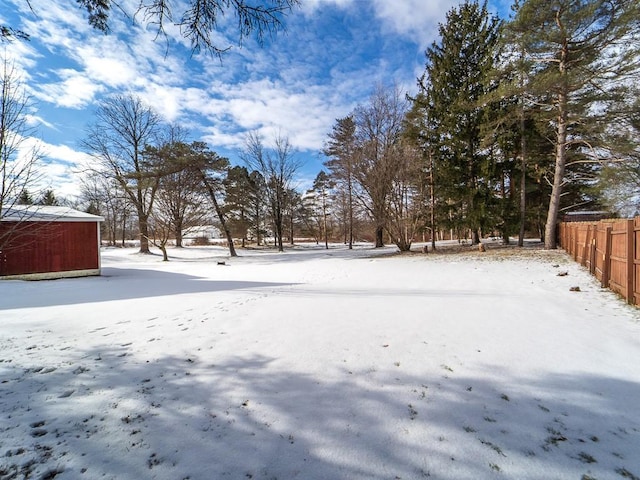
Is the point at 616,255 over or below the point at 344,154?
below

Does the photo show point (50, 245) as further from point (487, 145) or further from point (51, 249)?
point (487, 145)

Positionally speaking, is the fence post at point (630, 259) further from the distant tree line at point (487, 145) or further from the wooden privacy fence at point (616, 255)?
the distant tree line at point (487, 145)

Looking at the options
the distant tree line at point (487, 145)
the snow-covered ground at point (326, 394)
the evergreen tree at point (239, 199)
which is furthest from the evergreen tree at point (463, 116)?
the evergreen tree at point (239, 199)

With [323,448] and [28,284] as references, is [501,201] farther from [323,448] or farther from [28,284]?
[28,284]

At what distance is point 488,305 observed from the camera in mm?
4938

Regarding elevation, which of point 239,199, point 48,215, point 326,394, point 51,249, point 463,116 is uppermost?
point 463,116

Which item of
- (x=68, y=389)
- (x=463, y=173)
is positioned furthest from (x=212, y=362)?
(x=463, y=173)

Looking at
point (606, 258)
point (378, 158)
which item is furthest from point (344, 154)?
point (606, 258)

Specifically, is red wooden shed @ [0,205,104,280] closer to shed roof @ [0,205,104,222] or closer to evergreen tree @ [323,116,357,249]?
shed roof @ [0,205,104,222]

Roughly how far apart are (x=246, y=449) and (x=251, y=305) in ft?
12.7

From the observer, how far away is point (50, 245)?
35.1 feet

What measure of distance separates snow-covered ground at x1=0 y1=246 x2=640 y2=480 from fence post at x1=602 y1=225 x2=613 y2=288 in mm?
1618

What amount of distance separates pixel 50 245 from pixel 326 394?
1357 centimetres

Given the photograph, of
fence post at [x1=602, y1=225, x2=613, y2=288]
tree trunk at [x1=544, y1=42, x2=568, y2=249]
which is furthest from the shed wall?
tree trunk at [x1=544, y1=42, x2=568, y2=249]
